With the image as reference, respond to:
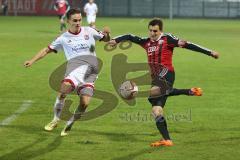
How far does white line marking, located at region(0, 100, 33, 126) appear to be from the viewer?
39.9 feet

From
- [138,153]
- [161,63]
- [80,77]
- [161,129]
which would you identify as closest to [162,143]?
[161,129]

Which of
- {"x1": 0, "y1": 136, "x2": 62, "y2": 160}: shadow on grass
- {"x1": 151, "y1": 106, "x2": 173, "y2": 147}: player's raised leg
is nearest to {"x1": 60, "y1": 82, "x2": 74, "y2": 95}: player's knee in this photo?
{"x1": 0, "y1": 136, "x2": 62, "y2": 160}: shadow on grass

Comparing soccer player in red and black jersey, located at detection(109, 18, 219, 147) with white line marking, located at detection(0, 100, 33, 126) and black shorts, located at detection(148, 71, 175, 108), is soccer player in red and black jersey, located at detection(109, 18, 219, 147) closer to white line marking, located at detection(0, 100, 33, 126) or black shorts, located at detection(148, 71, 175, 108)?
black shorts, located at detection(148, 71, 175, 108)

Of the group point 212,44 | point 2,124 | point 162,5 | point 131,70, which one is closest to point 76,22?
point 2,124

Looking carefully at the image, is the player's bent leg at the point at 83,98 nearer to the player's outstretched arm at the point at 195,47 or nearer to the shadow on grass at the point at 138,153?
the shadow on grass at the point at 138,153

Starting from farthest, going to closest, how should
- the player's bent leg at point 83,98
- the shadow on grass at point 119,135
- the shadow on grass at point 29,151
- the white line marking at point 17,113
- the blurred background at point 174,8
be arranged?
the blurred background at point 174,8
the white line marking at point 17,113
the player's bent leg at point 83,98
the shadow on grass at point 119,135
the shadow on grass at point 29,151

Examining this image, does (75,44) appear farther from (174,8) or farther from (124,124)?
(174,8)

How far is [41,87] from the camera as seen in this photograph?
1706cm

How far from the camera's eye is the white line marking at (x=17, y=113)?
39.9ft

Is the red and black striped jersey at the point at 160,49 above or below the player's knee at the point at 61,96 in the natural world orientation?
above

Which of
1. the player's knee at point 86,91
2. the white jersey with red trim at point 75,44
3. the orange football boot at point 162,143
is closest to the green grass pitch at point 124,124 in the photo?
the orange football boot at point 162,143

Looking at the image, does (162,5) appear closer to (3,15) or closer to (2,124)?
(3,15)

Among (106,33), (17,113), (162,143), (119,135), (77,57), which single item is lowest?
(17,113)

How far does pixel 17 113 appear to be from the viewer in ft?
Result: 43.4
